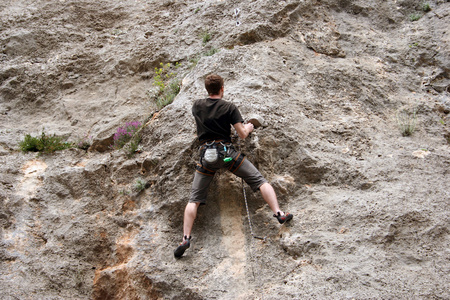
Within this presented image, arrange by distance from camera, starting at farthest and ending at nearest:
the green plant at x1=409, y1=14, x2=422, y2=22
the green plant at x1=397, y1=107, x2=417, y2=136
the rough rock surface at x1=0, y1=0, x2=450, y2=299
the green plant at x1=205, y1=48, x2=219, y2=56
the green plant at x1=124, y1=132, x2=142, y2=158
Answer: the green plant at x1=409, y1=14, x2=422, y2=22 < the green plant at x1=205, y1=48, x2=219, y2=56 < the green plant at x1=124, y1=132, x2=142, y2=158 < the green plant at x1=397, y1=107, x2=417, y2=136 < the rough rock surface at x1=0, y1=0, x2=450, y2=299

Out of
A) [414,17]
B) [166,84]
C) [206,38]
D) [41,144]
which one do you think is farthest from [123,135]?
[414,17]

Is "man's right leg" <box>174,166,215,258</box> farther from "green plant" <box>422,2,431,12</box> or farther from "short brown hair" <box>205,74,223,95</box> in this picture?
"green plant" <box>422,2,431,12</box>

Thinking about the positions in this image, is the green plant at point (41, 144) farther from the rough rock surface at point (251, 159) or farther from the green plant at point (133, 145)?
the green plant at point (133, 145)

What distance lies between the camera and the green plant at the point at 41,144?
20.4 ft

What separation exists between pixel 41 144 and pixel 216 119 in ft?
11.6

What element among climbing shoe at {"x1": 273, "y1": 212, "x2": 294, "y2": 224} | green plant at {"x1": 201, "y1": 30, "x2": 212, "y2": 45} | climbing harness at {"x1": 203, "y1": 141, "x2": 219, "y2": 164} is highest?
green plant at {"x1": 201, "y1": 30, "x2": 212, "y2": 45}

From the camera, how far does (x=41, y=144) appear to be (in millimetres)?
6250

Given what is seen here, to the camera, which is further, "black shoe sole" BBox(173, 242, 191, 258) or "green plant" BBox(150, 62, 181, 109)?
"green plant" BBox(150, 62, 181, 109)

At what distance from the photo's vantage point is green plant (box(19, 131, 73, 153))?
6.23 meters

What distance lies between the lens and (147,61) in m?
8.07

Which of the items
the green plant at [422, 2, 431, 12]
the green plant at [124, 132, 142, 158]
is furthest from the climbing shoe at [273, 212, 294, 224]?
the green plant at [422, 2, 431, 12]

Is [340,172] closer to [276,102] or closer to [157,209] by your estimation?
[276,102]

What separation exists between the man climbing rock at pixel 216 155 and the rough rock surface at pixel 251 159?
0.40 meters

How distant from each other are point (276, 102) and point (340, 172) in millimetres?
1500
